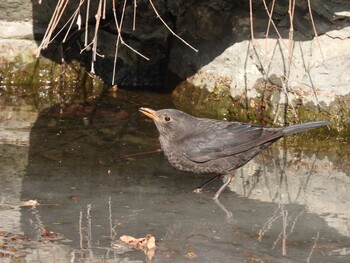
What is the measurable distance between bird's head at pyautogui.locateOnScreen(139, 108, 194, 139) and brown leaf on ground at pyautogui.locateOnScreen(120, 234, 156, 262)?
152 cm

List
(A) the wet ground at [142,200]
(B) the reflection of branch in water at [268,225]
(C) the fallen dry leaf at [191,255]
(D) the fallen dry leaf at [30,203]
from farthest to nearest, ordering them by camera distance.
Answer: (D) the fallen dry leaf at [30,203], (B) the reflection of branch in water at [268,225], (A) the wet ground at [142,200], (C) the fallen dry leaf at [191,255]

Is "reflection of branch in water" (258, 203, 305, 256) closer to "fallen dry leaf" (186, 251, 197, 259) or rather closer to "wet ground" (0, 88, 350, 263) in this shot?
"wet ground" (0, 88, 350, 263)

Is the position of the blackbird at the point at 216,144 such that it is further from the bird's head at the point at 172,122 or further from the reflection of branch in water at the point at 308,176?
the reflection of branch in water at the point at 308,176

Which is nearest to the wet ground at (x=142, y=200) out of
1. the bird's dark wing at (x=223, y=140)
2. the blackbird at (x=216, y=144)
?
the blackbird at (x=216, y=144)

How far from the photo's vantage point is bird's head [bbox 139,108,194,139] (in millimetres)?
6621

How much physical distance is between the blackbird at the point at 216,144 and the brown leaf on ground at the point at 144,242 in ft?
4.11

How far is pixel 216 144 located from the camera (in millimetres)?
6504

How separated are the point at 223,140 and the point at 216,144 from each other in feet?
0.21

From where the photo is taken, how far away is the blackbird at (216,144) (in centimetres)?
643

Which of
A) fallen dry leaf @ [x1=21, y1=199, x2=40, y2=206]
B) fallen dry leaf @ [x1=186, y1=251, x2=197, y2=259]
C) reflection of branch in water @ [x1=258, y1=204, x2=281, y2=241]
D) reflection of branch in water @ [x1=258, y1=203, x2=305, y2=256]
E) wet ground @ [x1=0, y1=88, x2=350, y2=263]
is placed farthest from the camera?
fallen dry leaf @ [x1=21, y1=199, x2=40, y2=206]

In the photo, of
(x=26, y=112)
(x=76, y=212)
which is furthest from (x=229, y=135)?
(x=26, y=112)

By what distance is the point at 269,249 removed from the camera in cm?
517

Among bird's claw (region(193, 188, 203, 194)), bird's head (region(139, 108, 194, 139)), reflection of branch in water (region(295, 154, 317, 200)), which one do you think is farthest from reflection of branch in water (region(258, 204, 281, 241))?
bird's head (region(139, 108, 194, 139))

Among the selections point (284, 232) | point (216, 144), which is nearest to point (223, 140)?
point (216, 144)
